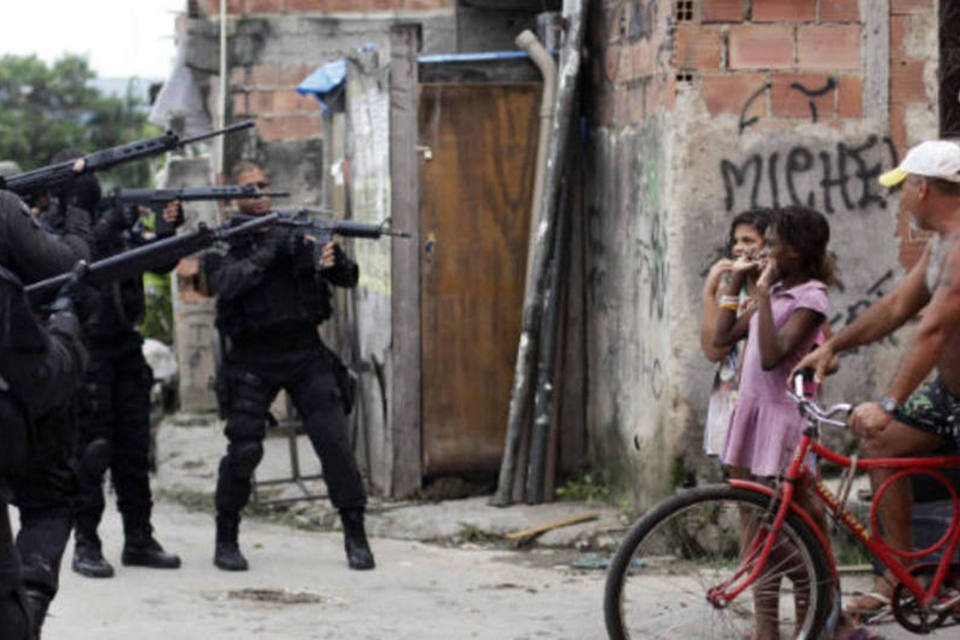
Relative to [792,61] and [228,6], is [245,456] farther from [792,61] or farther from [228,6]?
[228,6]

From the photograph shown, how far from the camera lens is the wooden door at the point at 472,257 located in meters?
10.1

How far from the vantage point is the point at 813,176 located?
867cm

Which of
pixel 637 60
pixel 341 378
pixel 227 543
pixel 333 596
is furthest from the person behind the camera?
pixel 637 60

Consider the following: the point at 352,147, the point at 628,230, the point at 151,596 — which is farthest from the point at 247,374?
the point at 352,147

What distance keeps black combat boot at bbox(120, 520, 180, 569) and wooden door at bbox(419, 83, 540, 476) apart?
188cm

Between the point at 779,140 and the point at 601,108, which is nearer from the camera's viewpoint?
the point at 779,140

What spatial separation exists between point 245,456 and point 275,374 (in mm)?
409

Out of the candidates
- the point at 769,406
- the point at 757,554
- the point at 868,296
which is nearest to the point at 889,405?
the point at 757,554

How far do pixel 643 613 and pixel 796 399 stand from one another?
89 centimetres

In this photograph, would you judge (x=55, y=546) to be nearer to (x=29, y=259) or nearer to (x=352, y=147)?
(x=29, y=259)

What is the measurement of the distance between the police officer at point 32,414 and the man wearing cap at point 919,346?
2.41 meters

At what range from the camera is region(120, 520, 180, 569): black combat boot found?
8781 mm

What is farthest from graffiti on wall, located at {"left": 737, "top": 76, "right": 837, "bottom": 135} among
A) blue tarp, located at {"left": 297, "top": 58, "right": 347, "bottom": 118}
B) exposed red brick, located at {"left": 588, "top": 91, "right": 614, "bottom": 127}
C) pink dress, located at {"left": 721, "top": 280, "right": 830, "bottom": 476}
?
blue tarp, located at {"left": 297, "top": 58, "right": 347, "bottom": 118}

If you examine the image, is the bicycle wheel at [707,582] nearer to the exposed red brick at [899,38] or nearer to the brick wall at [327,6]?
the exposed red brick at [899,38]
